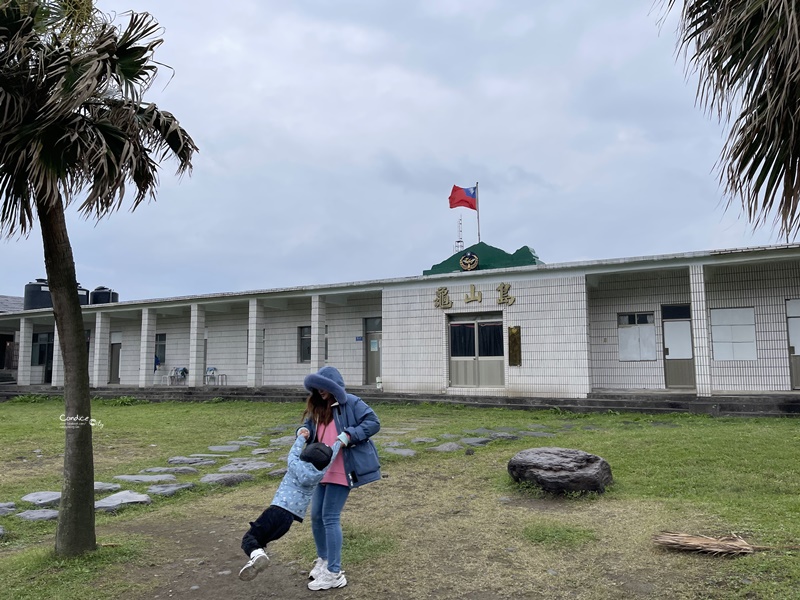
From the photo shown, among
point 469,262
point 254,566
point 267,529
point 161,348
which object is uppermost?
point 469,262

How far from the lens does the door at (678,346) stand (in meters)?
16.2

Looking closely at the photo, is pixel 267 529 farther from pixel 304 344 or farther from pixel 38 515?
pixel 304 344

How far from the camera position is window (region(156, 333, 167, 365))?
2567 cm

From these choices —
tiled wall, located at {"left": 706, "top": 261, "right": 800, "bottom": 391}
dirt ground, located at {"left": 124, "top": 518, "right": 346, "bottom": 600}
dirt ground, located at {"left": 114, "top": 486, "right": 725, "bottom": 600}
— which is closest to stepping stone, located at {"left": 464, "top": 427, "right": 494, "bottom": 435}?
dirt ground, located at {"left": 114, "top": 486, "right": 725, "bottom": 600}

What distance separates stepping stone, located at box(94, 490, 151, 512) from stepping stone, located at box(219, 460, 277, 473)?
1.58m

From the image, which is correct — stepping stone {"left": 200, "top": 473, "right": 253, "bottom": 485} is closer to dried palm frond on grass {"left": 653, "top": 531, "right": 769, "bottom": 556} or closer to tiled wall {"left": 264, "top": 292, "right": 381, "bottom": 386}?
dried palm frond on grass {"left": 653, "top": 531, "right": 769, "bottom": 556}

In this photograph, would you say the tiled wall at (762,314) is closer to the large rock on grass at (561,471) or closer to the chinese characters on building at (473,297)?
the chinese characters on building at (473,297)

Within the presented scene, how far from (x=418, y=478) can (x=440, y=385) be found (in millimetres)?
10233

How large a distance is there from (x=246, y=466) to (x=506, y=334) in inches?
389

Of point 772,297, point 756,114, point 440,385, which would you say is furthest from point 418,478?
point 772,297

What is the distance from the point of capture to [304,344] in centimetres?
2250

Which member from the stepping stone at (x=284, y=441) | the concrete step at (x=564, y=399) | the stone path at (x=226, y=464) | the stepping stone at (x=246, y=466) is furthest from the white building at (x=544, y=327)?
the stepping stone at (x=246, y=466)

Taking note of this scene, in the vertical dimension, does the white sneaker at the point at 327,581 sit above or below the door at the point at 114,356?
below

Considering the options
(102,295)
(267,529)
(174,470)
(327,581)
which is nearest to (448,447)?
(174,470)
